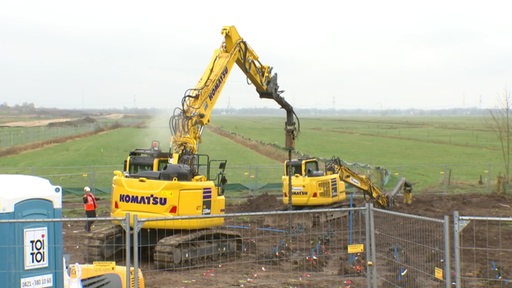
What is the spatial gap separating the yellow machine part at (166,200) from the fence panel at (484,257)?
5.82 m

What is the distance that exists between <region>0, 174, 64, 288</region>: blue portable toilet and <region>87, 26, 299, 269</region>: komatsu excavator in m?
6.31

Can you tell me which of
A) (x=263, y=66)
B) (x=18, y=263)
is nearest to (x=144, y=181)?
(x=263, y=66)

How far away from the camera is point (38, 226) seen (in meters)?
7.50

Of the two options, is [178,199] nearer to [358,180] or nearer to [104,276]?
[104,276]

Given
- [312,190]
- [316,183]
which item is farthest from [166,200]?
[316,183]

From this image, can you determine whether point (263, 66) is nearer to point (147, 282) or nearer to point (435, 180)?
point (147, 282)

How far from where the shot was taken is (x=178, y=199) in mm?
14836

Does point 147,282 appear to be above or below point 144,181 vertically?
below

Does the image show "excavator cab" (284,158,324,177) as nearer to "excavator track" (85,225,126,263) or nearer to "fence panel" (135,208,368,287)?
"fence panel" (135,208,368,287)

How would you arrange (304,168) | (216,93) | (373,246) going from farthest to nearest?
(304,168)
(216,93)
(373,246)

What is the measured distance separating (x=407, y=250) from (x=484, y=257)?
22.4ft

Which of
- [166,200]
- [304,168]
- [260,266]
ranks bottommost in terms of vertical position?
[260,266]

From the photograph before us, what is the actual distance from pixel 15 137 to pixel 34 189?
70.2 metres

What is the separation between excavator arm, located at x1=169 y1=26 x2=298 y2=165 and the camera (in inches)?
664
